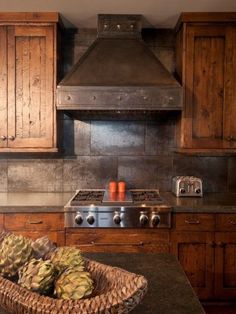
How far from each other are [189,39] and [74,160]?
1513 millimetres

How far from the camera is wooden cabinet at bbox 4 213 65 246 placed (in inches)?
95.9

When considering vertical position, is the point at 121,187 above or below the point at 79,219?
above

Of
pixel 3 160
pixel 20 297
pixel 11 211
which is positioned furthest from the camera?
pixel 3 160

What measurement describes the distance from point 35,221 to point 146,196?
3.11 feet

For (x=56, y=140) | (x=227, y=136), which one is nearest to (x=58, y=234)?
(x=56, y=140)

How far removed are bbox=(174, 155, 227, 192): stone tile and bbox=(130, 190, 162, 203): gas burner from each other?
14.8 inches

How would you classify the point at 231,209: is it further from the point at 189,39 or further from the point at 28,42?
the point at 28,42

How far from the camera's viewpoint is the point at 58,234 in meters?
2.44

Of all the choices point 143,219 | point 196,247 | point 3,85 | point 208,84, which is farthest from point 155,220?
point 3,85

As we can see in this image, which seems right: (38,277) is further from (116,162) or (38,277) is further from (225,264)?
(116,162)

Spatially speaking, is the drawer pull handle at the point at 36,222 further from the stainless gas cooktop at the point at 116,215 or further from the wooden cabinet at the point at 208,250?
the wooden cabinet at the point at 208,250

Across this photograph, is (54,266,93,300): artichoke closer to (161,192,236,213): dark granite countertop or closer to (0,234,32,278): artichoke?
(0,234,32,278): artichoke

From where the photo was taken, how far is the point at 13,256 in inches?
36.5

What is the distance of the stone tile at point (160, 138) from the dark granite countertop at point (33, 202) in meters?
0.90
